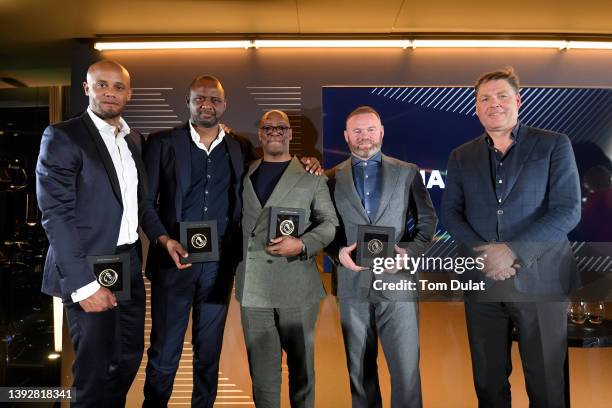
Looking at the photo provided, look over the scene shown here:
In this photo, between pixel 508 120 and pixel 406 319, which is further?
pixel 406 319

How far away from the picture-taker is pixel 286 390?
3781 mm

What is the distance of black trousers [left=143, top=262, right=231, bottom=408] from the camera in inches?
108

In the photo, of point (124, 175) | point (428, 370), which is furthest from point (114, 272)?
point (428, 370)

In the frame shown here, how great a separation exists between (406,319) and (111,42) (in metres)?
3.02

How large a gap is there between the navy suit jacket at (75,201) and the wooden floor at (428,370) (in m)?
1.62

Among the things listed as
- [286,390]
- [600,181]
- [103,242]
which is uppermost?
[600,181]

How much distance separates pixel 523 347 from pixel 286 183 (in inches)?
58.1

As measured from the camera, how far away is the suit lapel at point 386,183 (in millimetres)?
2666

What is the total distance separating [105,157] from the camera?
2457 millimetres

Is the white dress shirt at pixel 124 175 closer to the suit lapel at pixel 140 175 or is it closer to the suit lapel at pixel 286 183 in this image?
the suit lapel at pixel 140 175

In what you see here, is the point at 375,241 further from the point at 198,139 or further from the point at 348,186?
the point at 198,139

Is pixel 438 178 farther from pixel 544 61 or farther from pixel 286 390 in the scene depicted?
pixel 286 390

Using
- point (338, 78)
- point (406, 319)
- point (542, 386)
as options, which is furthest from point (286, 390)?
point (338, 78)

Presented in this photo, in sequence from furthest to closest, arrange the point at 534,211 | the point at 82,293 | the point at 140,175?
the point at 140,175
the point at 534,211
the point at 82,293
